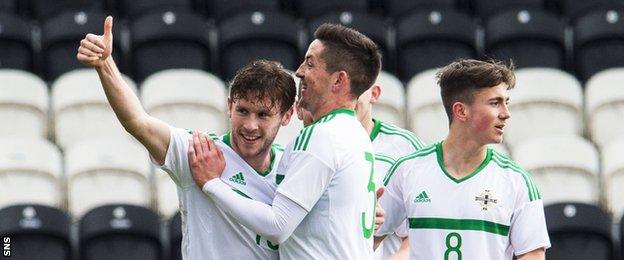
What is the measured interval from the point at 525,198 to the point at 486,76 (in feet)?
1.85

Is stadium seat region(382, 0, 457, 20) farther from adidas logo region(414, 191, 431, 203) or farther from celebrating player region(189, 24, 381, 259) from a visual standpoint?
celebrating player region(189, 24, 381, 259)

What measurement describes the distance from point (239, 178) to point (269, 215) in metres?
0.38

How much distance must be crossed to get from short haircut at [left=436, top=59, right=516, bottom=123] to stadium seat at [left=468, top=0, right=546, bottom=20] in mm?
5963

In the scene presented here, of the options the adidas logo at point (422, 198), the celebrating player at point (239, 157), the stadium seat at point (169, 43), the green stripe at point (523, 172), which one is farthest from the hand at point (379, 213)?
the stadium seat at point (169, 43)

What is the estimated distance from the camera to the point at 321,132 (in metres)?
7.72

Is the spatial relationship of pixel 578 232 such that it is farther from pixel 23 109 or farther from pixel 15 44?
pixel 15 44

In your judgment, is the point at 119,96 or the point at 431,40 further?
the point at 431,40

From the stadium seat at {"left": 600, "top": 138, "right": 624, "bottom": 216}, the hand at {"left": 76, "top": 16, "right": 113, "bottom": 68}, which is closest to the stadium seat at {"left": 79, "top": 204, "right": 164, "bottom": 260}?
the stadium seat at {"left": 600, "top": 138, "right": 624, "bottom": 216}

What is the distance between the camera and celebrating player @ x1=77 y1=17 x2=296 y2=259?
7.84 metres

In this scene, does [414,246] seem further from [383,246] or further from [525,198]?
[383,246]

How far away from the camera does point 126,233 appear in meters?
11.7

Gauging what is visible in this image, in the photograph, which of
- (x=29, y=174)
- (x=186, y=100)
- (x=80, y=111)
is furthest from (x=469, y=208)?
(x=80, y=111)

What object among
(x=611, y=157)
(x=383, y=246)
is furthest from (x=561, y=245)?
(x=383, y=246)

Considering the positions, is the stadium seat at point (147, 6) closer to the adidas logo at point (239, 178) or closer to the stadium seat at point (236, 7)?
the stadium seat at point (236, 7)
